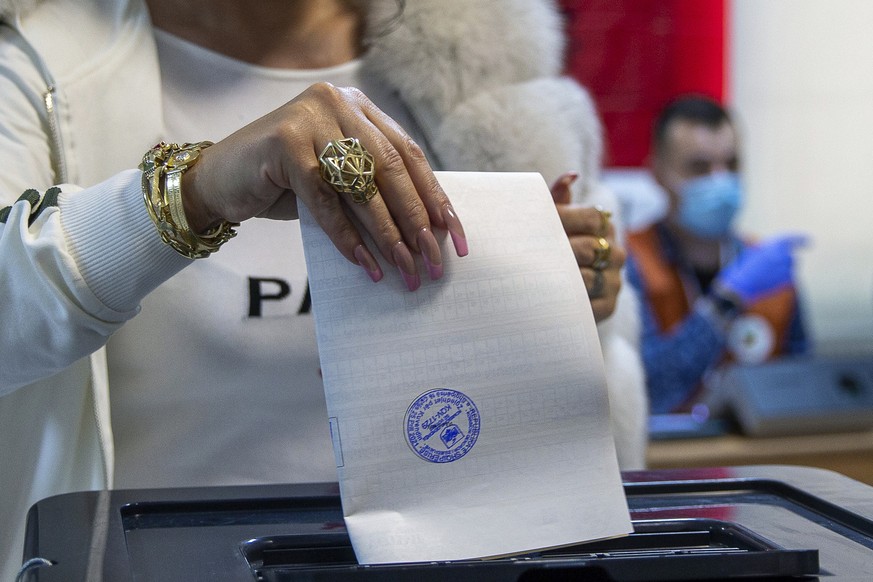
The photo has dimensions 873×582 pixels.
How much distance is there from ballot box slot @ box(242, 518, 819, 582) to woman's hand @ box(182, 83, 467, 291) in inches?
6.9

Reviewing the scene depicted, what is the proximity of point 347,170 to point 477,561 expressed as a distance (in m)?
0.24

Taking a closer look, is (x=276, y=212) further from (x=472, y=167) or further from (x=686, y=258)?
(x=686, y=258)

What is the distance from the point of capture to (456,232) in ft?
2.08

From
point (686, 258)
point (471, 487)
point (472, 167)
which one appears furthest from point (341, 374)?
point (686, 258)

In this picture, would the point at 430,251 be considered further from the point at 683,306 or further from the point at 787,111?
the point at 787,111

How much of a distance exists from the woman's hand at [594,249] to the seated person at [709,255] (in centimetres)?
168

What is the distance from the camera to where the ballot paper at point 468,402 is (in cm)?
59

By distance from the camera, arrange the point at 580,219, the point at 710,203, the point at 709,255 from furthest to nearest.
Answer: the point at 709,255, the point at 710,203, the point at 580,219

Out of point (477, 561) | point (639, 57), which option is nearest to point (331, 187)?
point (477, 561)

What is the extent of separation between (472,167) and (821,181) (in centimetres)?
210

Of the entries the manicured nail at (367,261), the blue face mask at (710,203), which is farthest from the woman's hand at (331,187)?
the blue face mask at (710,203)

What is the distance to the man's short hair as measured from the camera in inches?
106

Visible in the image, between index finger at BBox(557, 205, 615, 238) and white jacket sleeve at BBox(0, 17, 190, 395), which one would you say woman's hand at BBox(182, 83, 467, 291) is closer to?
white jacket sleeve at BBox(0, 17, 190, 395)

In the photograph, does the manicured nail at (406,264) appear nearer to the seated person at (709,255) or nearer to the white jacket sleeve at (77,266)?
the white jacket sleeve at (77,266)
